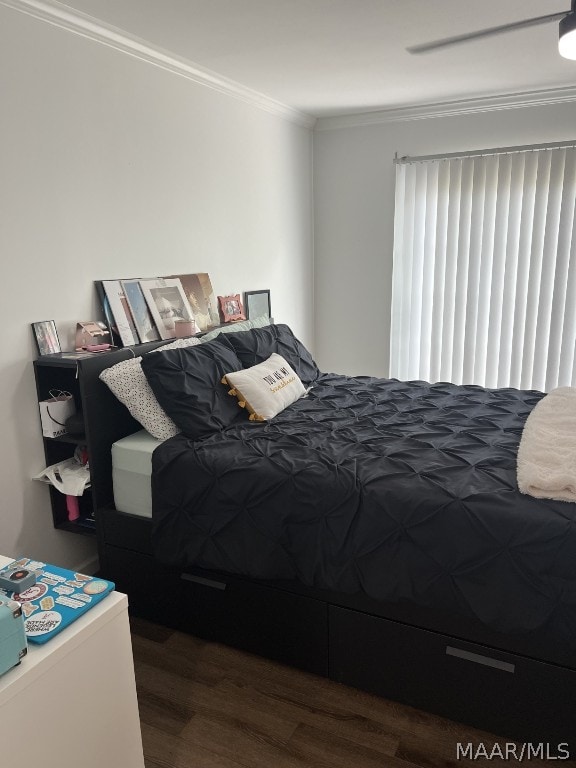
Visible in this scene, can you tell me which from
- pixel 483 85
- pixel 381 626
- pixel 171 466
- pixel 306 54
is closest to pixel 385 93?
pixel 483 85

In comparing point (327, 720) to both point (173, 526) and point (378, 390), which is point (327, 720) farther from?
point (378, 390)

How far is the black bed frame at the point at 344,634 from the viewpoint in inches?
64.7

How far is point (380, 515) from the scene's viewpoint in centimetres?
176

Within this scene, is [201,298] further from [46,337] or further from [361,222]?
[361,222]

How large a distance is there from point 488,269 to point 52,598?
3.61 meters

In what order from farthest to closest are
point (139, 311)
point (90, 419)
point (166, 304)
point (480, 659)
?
1. point (166, 304)
2. point (139, 311)
3. point (90, 419)
4. point (480, 659)

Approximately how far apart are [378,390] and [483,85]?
2.08 m

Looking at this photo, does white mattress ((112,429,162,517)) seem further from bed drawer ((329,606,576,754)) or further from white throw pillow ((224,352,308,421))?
bed drawer ((329,606,576,754))

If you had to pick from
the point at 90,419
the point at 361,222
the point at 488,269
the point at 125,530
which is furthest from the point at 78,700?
the point at 361,222

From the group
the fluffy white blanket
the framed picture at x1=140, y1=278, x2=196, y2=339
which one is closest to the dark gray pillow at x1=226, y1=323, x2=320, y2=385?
the framed picture at x1=140, y1=278, x2=196, y2=339

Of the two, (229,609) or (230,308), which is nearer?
(229,609)

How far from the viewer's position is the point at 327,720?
181 cm

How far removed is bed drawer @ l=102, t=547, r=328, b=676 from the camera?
6.42 feet

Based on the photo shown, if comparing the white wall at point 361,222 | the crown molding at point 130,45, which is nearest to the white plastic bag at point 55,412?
the crown molding at point 130,45
